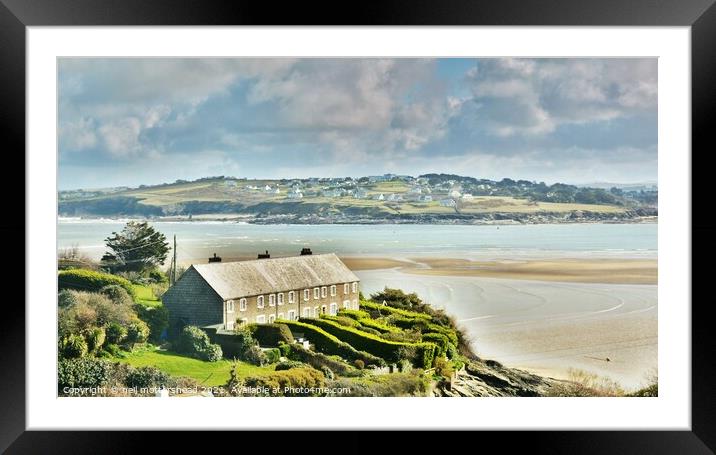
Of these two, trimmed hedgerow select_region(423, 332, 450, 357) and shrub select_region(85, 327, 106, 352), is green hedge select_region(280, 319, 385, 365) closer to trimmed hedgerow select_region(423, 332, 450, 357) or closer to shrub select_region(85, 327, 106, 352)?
trimmed hedgerow select_region(423, 332, 450, 357)

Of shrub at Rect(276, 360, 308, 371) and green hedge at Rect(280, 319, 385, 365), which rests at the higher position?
green hedge at Rect(280, 319, 385, 365)

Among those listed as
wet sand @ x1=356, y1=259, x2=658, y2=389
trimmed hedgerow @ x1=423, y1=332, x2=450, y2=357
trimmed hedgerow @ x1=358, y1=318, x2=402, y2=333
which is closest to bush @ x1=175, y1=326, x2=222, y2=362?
trimmed hedgerow @ x1=358, y1=318, x2=402, y2=333

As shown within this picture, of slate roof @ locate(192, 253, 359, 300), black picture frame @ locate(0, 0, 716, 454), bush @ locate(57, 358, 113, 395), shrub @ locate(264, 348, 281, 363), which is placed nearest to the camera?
black picture frame @ locate(0, 0, 716, 454)

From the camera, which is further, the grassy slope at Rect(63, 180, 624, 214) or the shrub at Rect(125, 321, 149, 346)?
the grassy slope at Rect(63, 180, 624, 214)

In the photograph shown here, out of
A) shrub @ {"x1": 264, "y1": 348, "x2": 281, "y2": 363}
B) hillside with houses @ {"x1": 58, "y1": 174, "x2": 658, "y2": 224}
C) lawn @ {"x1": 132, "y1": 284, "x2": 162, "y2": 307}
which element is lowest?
shrub @ {"x1": 264, "y1": 348, "x2": 281, "y2": 363}

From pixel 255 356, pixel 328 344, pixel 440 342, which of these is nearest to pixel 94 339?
pixel 255 356

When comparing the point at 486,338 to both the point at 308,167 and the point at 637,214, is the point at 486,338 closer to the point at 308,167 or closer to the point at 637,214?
the point at 637,214

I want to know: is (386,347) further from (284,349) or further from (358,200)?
(358,200)
